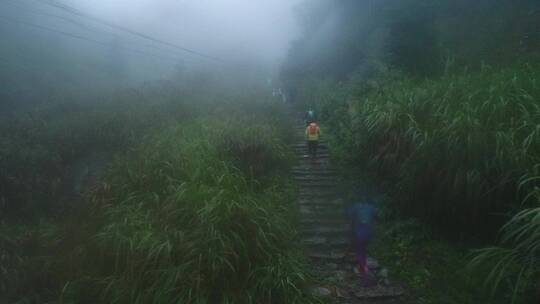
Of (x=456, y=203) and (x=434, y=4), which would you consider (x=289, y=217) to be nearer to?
(x=456, y=203)

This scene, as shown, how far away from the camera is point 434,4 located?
13352 mm

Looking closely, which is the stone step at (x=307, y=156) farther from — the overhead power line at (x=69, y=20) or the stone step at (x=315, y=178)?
the overhead power line at (x=69, y=20)

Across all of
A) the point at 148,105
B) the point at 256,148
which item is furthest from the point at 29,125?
the point at 256,148

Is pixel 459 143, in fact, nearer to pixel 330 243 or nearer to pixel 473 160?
pixel 473 160

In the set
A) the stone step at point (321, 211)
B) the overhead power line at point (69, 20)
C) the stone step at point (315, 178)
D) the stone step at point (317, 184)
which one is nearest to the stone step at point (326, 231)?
the stone step at point (321, 211)

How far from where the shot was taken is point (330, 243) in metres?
6.05

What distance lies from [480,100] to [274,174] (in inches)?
171

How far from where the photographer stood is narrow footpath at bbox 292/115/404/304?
486 centimetres

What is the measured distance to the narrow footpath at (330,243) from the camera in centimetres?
486

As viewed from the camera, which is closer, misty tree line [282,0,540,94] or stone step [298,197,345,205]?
stone step [298,197,345,205]

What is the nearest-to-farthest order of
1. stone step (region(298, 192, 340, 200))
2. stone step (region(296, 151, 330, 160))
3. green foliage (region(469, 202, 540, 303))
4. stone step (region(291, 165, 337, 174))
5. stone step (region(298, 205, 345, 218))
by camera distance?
1. green foliage (region(469, 202, 540, 303))
2. stone step (region(298, 205, 345, 218))
3. stone step (region(298, 192, 340, 200))
4. stone step (region(291, 165, 337, 174))
5. stone step (region(296, 151, 330, 160))

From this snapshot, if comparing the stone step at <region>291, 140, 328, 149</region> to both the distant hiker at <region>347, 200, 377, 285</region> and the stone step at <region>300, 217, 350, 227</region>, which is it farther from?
the distant hiker at <region>347, 200, 377, 285</region>

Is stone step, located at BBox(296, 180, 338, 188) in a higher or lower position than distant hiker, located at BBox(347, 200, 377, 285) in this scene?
higher

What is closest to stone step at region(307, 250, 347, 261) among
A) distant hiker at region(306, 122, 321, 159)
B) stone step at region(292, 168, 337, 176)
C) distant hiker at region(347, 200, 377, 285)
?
distant hiker at region(347, 200, 377, 285)
